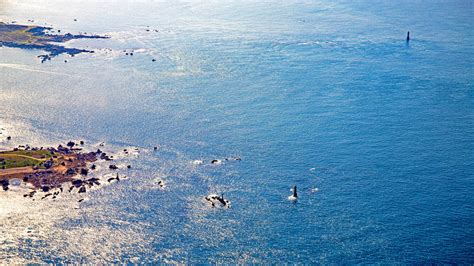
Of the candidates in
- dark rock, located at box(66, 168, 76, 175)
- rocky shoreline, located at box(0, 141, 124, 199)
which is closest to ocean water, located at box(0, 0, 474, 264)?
rocky shoreline, located at box(0, 141, 124, 199)

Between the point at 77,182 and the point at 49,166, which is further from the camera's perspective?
the point at 49,166

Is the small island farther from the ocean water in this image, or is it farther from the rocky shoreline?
the ocean water

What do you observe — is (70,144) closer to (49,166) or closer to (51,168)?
(49,166)

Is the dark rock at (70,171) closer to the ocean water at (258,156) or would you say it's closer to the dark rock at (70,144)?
the ocean water at (258,156)

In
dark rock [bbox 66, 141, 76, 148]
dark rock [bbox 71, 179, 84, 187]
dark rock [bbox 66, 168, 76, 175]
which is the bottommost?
dark rock [bbox 71, 179, 84, 187]

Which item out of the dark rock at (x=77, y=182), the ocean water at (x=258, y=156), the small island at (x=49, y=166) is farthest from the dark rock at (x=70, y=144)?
the dark rock at (x=77, y=182)

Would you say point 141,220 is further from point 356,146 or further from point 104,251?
point 356,146

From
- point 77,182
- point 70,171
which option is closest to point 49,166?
point 70,171

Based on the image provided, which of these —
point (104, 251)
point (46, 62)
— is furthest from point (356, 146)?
point (46, 62)
